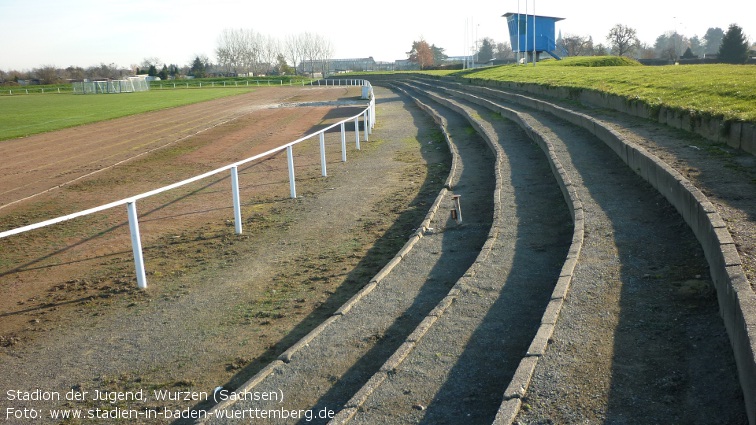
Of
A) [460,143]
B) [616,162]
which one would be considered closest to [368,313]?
[616,162]

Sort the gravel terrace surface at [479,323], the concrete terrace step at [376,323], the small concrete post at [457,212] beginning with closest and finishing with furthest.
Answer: the gravel terrace surface at [479,323] < the concrete terrace step at [376,323] < the small concrete post at [457,212]

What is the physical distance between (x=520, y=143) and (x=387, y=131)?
9.10 m

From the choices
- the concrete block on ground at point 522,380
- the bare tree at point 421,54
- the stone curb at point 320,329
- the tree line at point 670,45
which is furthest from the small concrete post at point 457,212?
the bare tree at point 421,54

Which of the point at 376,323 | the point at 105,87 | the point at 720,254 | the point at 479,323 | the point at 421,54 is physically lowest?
the point at 376,323

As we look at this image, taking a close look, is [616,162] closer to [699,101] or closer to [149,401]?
[699,101]

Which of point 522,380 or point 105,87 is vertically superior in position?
point 105,87

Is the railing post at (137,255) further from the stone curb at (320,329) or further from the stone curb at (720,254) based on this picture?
the stone curb at (720,254)

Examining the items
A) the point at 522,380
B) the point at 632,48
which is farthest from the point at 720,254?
the point at 632,48

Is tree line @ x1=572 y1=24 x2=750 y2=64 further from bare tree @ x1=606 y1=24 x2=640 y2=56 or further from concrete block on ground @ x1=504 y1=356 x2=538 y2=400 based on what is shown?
concrete block on ground @ x1=504 y1=356 x2=538 y2=400

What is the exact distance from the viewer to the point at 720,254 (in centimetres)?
528

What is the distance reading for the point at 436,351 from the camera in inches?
202

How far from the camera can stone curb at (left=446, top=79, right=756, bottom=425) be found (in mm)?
3805

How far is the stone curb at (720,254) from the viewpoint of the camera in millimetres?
3805

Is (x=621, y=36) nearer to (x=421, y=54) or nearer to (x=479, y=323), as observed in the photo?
(x=421, y=54)
